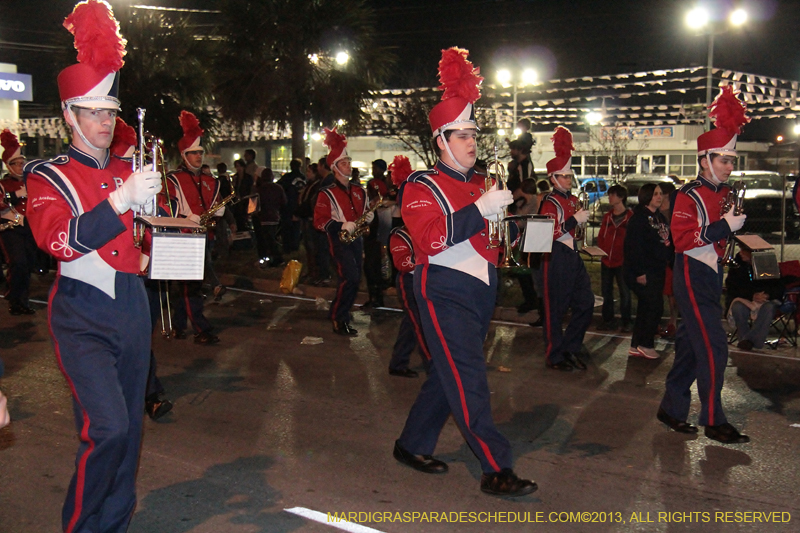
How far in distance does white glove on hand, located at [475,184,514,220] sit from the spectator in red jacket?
614cm

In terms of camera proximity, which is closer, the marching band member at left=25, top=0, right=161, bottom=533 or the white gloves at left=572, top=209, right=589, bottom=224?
the marching band member at left=25, top=0, right=161, bottom=533

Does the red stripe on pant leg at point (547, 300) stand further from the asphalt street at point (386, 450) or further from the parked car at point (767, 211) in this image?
the parked car at point (767, 211)

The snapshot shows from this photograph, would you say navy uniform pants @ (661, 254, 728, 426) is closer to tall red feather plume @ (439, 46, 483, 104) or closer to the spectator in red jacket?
tall red feather plume @ (439, 46, 483, 104)

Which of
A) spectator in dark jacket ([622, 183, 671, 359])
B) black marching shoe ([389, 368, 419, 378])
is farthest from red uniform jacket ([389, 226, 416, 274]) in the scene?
spectator in dark jacket ([622, 183, 671, 359])

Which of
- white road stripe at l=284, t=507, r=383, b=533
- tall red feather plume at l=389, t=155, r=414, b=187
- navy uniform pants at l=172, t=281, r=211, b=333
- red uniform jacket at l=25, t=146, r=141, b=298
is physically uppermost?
tall red feather plume at l=389, t=155, r=414, b=187

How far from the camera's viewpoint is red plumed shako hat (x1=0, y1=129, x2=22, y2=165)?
11.7 metres

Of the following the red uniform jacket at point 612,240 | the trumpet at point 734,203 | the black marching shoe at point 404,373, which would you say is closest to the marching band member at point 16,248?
the black marching shoe at point 404,373

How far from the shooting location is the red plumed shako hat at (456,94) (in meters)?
4.97

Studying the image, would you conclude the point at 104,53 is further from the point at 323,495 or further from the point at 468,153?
the point at 323,495

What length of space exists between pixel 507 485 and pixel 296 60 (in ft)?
50.6

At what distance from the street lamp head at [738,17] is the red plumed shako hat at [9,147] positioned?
13421mm

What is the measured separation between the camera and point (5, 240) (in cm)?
1138

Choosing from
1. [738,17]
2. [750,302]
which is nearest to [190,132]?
[750,302]

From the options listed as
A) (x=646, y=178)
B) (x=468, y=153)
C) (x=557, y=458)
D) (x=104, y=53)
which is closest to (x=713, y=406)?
(x=557, y=458)
